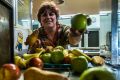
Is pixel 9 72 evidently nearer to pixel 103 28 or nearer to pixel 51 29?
pixel 51 29

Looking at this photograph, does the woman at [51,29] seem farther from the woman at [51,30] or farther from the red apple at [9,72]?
the red apple at [9,72]

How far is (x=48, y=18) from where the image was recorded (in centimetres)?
142

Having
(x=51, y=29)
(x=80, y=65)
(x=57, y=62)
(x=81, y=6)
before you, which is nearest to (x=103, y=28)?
(x=81, y=6)

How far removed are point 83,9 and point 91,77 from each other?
2.60m

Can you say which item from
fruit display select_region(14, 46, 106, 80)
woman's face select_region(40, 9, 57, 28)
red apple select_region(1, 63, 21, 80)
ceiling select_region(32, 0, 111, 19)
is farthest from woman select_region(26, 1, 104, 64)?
ceiling select_region(32, 0, 111, 19)

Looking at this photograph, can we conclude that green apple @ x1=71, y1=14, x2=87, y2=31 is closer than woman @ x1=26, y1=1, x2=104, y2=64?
Yes

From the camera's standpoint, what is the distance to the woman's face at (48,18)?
1427 mm

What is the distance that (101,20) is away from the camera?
11.7ft

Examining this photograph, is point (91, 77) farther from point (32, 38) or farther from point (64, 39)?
point (64, 39)

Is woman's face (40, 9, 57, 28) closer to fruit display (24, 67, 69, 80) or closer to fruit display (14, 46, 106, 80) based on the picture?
fruit display (14, 46, 106, 80)

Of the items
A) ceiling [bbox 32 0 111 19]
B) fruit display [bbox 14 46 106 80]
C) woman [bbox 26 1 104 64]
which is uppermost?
ceiling [bbox 32 0 111 19]

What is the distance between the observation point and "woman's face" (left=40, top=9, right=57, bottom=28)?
4.68 feet

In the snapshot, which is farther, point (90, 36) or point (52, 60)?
point (90, 36)

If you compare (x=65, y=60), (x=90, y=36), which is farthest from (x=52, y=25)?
(x=90, y=36)
